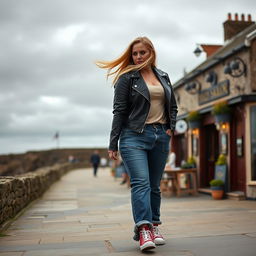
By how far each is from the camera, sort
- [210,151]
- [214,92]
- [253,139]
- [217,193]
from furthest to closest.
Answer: [210,151]
[214,92]
[217,193]
[253,139]

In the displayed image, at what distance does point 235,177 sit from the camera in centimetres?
1134

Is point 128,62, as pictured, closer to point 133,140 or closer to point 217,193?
point 133,140

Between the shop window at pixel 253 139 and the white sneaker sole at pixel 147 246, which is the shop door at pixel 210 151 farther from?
the white sneaker sole at pixel 147 246

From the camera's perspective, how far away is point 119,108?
4215 millimetres

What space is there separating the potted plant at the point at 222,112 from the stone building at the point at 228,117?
3 cm

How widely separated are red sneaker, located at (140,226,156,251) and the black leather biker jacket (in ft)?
2.76

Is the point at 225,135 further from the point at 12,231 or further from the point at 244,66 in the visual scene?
the point at 12,231

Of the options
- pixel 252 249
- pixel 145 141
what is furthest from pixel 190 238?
pixel 145 141

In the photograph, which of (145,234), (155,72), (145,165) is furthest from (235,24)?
(145,234)

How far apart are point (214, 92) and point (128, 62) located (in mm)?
8547

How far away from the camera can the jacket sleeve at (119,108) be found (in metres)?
4.21

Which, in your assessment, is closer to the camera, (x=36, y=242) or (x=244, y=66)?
(x=36, y=242)

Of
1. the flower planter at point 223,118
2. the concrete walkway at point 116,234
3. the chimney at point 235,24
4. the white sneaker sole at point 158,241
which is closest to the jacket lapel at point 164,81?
the white sneaker sole at point 158,241

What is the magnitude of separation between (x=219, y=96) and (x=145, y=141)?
8.48 metres
